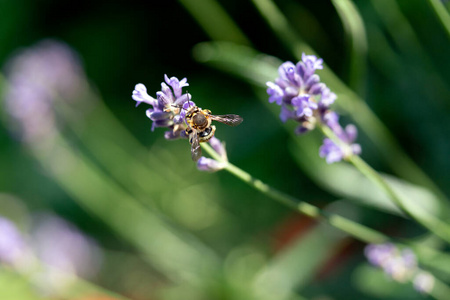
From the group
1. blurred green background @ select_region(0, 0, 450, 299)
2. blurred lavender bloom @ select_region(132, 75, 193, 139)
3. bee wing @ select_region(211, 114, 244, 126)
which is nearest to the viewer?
blurred lavender bloom @ select_region(132, 75, 193, 139)

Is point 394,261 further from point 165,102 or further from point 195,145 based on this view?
point 165,102

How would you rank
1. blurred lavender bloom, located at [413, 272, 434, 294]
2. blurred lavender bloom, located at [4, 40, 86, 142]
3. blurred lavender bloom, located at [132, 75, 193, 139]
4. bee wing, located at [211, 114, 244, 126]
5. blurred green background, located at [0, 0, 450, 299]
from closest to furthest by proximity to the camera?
1. blurred lavender bloom, located at [132, 75, 193, 139]
2. bee wing, located at [211, 114, 244, 126]
3. blurred lavender bloom, located at [413, 272, 434, 294]
4. blurred green background, located at [0, 0, 450, 299]
5. blurred lavender bloom, located at [4, 40, 86, 142]

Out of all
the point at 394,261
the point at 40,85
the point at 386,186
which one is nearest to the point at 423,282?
the point at 394,261

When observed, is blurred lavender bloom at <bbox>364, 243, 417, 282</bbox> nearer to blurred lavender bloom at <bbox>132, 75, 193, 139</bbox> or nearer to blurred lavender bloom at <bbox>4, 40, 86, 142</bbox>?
blurred lavender bloom at <bbox>132, 75, 193, 139</bbox>

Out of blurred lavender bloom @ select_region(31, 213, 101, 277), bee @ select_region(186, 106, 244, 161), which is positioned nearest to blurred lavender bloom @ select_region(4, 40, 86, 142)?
blurred lavender bloom @ select_region(31, 213, 101, 277)

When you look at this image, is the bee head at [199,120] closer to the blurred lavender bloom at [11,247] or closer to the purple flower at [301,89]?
the purple flower at [301,89]
